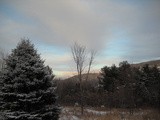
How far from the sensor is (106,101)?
33375 millimetres

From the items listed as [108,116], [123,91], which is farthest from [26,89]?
[123,91]

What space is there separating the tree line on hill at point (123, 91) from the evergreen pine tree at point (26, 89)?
18.5 metres

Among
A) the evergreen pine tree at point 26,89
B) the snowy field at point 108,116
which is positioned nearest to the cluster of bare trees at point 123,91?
the snowy field at point 108,116

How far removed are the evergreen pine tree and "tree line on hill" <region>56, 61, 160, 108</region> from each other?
18.5 metres

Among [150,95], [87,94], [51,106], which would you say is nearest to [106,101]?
[87,94]

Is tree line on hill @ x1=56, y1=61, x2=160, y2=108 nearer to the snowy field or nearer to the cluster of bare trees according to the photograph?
the cluster of bare trees

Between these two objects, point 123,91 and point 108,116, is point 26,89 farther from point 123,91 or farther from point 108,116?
point 123,91

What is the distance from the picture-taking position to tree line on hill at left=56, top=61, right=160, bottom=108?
1196 inches

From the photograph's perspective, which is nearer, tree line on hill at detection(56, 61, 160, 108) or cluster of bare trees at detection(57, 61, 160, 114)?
cluster of bare trees at detection(57, 61, 160, 114)

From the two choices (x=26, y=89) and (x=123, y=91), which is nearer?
(x=26, y=89)

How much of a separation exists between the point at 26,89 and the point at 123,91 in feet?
68.2

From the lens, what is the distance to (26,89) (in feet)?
31.8

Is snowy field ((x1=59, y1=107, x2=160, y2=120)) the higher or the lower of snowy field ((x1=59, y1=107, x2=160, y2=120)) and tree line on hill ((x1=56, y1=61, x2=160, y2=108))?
the lower

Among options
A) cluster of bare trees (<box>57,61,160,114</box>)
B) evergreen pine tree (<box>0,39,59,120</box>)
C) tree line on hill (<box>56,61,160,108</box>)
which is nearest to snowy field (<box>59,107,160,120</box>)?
cluster of bare trees (<box>57,61,160,114</box>)
